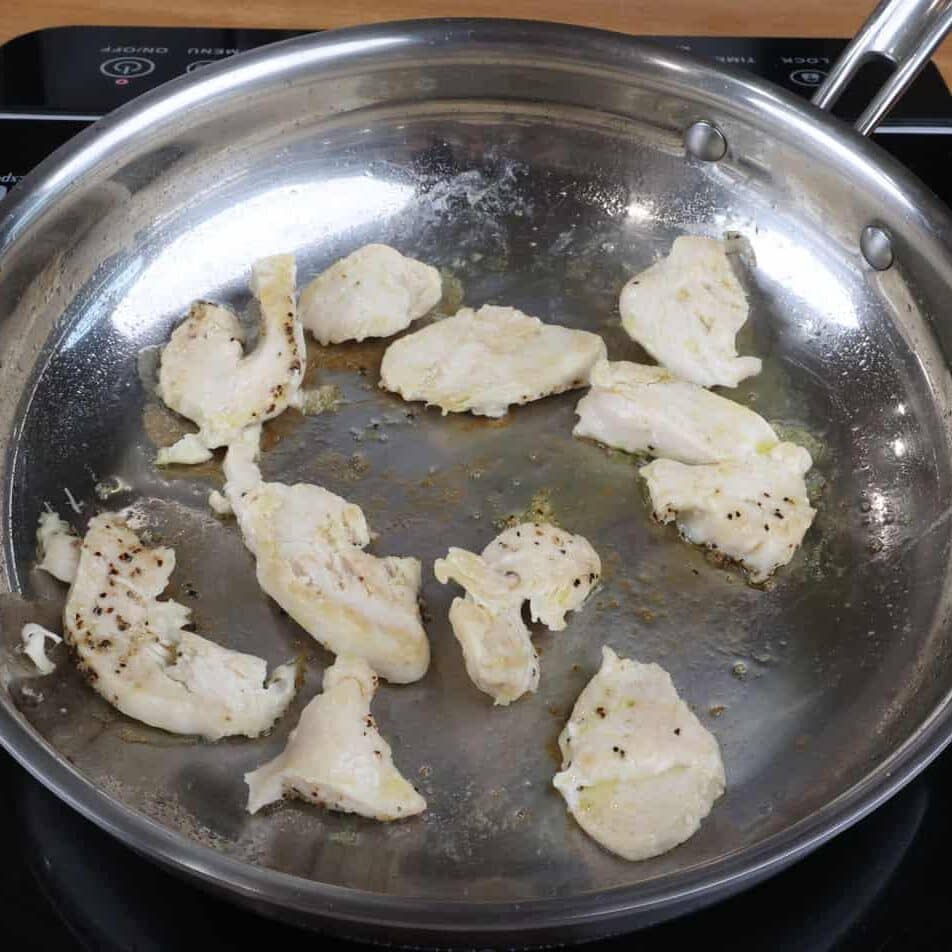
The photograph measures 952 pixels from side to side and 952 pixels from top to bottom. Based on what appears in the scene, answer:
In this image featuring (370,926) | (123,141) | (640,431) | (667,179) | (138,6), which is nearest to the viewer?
(370,926)

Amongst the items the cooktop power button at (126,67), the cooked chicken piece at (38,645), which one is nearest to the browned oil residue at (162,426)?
the cooked chicken piece at (38,645)

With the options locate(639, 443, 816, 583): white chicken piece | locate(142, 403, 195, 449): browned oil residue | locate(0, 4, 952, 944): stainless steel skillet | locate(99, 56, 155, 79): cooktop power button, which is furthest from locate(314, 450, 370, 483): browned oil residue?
locate(99, 56, 155, 79): cooktop power button

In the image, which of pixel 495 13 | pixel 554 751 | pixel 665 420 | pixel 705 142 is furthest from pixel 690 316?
pixel 495 13

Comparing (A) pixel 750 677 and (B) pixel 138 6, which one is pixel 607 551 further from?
(B) pixel 138 6

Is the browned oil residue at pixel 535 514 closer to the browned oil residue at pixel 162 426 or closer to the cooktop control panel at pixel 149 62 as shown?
the browned oil residue at pixel 162 426

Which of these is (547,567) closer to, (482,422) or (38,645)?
(482,422)

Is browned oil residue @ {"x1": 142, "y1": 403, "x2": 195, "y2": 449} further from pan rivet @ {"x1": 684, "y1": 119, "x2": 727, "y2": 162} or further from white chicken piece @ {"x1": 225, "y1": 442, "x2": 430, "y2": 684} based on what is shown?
pan rivet @ {"x1": 684, "y1": 119, "x2": 727, "y2": 162}

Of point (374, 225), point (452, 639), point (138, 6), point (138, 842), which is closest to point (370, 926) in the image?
point (138, 842)
